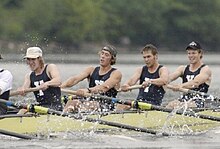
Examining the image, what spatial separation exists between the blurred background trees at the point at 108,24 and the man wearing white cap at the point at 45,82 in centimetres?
4919

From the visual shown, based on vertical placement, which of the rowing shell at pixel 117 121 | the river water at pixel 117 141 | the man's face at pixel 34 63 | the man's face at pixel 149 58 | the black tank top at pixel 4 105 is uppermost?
the man's face at pixel 149 58

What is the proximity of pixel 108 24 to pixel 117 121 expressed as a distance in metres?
70.8

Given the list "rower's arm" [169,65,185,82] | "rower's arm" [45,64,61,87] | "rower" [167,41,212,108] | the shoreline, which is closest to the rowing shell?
"rower" [167,41,212,108]

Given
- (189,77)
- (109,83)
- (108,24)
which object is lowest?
(109,83)

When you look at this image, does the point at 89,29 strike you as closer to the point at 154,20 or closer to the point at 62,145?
the point at 154,20

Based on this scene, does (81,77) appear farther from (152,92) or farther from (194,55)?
(194,55)

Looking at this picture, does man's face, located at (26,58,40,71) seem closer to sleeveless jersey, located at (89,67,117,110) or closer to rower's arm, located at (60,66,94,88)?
rower's arm, located at (60,66,94,88)

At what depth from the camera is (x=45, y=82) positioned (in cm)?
1441

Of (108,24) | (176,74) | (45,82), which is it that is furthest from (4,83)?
(108,24)

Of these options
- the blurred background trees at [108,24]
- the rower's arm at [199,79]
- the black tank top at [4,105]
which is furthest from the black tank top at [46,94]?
the blurred background trees at [108,24]

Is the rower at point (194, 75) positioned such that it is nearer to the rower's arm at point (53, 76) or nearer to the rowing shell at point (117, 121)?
the rowing shell at point (117, 121)

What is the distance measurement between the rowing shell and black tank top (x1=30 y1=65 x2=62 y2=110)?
868 millimetres

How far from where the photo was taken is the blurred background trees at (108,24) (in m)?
73.5

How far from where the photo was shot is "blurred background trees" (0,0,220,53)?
2894 inches
